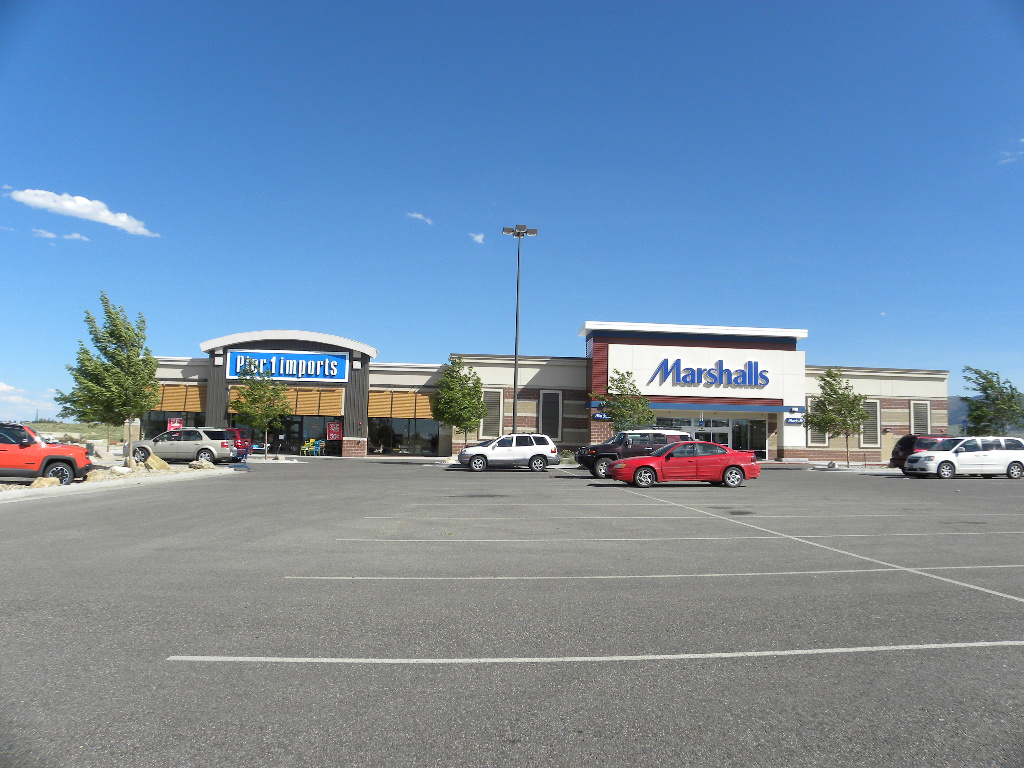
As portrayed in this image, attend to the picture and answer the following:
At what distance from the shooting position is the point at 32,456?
60.5 feet

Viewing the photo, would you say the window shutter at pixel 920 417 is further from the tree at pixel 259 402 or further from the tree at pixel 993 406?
the tree at pixel 259 402

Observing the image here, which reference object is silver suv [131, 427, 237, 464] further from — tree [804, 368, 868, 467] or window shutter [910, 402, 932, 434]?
window shutter [910, 402, 932, 434]

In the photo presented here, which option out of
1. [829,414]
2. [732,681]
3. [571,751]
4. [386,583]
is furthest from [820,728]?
[829,414]

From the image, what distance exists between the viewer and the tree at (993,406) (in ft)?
141

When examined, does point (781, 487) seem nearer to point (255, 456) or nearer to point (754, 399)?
point (754, 399)

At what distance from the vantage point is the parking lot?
12.1 feet

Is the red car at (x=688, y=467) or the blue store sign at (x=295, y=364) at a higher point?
the blue store sign at (x=295, y=364)

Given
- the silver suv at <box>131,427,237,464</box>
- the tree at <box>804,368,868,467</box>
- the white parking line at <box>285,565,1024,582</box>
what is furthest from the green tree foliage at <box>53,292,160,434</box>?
the tree at <box>804,368,868,467</box>

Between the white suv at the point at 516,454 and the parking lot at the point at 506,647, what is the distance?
65.5ft

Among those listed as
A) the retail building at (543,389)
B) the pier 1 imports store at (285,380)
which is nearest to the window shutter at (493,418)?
the retail building at (543,389)

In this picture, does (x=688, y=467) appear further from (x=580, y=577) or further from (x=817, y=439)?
(x=817, y=439)

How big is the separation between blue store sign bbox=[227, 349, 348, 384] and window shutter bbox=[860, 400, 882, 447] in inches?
1321

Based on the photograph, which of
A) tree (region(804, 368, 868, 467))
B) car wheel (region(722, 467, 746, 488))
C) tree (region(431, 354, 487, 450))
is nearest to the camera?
car wheel (region(722, 467, 746, 488))

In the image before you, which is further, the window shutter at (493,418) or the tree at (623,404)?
the window shutter at (493,418)
